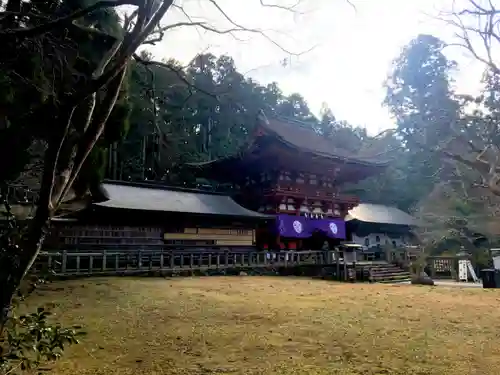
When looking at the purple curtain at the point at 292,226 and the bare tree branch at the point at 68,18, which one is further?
the purple curtain at the point at 292,226

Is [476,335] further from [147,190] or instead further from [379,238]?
[379,238]

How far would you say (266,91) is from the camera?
184 ft

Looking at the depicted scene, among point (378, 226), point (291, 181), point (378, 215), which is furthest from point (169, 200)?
point (378, 215)

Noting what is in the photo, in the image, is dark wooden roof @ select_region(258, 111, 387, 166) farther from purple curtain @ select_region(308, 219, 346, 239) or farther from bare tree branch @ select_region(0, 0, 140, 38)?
bare tree branch @ select_region(0, 0, 140, 38)

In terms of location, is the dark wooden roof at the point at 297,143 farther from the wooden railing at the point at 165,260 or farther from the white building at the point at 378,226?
the wooden railing at the point at 165,260

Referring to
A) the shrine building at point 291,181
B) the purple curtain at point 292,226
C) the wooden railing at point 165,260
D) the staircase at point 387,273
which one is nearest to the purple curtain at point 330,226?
the shrine building at point 291,181

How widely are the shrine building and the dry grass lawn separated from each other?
13082 mm

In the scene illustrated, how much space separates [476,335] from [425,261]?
587 inches

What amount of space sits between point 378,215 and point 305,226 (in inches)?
431

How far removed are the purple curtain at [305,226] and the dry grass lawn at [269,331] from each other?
41.0ft

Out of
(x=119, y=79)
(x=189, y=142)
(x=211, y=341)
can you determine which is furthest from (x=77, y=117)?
(x=189, y=142)

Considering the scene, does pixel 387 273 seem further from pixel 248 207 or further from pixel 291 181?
pixel 248 207

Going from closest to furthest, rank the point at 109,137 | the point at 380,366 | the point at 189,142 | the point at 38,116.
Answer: the point at 380,366, the point at 38,116, the point at 109,137, the point at 189,142

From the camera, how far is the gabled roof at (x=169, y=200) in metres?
19.2
